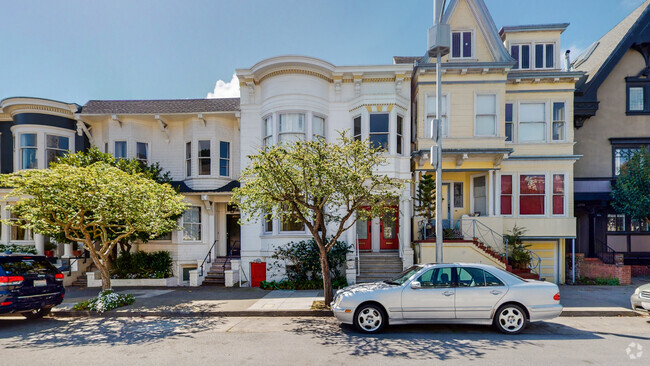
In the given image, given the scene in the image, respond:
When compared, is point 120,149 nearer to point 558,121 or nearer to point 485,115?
point 485,115

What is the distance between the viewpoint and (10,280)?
7.75 metres

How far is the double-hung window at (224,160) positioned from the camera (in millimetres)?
15312

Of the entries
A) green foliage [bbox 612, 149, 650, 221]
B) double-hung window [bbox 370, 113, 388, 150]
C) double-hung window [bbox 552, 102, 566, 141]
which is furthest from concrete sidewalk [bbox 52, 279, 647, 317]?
double-hung window [bbox 370, 113, 388, 150]

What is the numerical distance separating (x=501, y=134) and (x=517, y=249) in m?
4.64

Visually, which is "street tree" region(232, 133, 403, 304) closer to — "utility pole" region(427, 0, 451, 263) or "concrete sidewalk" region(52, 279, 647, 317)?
"utility pole" region(427, 0, 451, 263)

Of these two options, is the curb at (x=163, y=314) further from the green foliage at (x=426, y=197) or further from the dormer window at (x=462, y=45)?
the dormer window at (x=462, y=45)

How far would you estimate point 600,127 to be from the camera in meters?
15.4

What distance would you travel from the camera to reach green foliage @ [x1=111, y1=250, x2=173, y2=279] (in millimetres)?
13695

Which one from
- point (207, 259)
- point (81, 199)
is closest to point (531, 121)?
point (207, 259)

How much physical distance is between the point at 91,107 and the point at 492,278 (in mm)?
18201

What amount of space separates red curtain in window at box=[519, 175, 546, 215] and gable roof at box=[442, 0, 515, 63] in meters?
5.16

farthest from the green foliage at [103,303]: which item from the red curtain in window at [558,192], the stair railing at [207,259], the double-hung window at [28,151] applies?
the red curtain in window at [558,192]

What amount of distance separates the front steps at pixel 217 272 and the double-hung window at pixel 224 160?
3.92 m

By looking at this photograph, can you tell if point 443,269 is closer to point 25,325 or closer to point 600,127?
point 25,325
